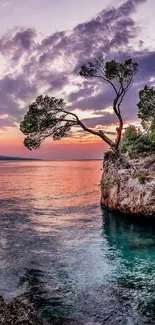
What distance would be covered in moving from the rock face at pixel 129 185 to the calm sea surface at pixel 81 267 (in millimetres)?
1816

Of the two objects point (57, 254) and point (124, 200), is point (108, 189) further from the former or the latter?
point (57, 254)

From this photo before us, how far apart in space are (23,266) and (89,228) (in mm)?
13636

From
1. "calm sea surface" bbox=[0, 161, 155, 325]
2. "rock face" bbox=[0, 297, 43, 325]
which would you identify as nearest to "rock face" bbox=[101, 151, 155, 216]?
"calm sea surface" bbox=[0, 161, 155, 325]

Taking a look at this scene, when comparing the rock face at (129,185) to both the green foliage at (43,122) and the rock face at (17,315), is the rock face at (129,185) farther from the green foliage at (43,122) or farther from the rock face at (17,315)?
the rock face at (17,315)

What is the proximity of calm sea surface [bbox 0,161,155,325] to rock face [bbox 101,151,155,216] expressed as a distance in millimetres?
1816

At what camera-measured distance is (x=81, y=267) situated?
20.8 m

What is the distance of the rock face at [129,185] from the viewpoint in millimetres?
33491

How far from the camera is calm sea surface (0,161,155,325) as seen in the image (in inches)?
579

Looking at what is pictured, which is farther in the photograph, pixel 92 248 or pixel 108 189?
pixel 108 189

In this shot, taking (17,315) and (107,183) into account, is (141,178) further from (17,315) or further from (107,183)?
(17,315)

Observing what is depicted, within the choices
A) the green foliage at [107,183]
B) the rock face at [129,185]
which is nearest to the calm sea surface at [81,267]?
the rock face at [129,185]

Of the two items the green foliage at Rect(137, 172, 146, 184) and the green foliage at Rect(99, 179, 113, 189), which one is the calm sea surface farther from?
the green foliage at Rect(137, 172, 146, 184)

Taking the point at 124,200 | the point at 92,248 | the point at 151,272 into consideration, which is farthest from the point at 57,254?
the point at 124,200

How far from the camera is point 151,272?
64.2 feet
